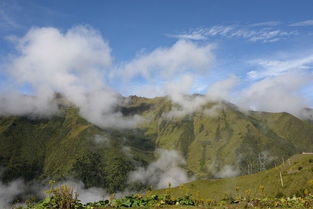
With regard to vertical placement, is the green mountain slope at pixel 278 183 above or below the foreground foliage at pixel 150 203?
above

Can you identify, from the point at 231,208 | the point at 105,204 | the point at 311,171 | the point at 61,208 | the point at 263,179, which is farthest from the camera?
the point at 263,179

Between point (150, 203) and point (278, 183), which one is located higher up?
point (278, 183)

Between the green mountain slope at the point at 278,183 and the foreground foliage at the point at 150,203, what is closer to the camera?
the foreground foliage at the point at 150,203

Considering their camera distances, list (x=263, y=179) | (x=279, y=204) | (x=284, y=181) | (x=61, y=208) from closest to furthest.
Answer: (x=61, y=208) < (x=279, y=204) < (x=284, y=181) < (x=263, y=179)

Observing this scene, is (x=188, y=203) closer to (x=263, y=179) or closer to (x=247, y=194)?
(x=247, y=194)

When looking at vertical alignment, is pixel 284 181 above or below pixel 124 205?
above

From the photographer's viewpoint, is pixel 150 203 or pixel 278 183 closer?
pixel 150 203

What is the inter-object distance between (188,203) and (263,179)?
142730 mm

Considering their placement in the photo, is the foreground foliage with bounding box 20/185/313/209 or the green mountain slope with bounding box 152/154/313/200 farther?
the green mountain slope with bounding box 152/154/313/200

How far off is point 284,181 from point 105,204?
117m

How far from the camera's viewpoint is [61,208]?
1781cm

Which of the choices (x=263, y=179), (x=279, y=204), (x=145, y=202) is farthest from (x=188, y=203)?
(x=263, y=179)

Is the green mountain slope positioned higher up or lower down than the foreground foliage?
higher up

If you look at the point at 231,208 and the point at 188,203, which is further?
the point at 188,203
